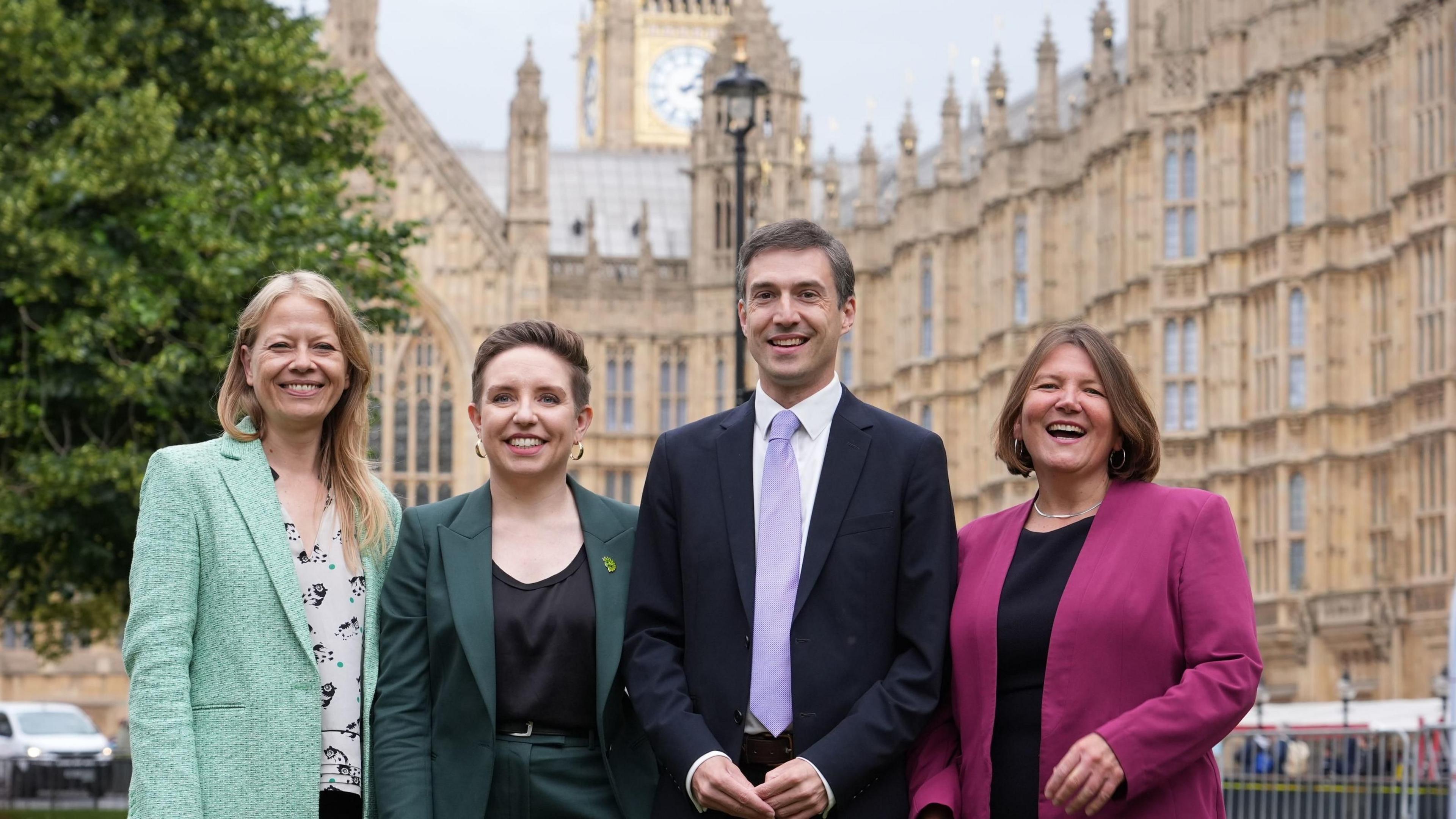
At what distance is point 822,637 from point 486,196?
155 feet

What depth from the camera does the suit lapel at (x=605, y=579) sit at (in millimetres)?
5676

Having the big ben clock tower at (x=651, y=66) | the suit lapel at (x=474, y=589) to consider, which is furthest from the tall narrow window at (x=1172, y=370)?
the big ben clock tower at (x=651, y=66)

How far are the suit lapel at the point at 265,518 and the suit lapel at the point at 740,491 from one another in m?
1.14

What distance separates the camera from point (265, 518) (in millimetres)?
5711

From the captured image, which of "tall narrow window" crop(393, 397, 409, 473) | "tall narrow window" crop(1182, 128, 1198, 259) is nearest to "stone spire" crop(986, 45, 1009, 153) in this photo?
"tall narrow window" crop(1182, 128, 1198, 259)

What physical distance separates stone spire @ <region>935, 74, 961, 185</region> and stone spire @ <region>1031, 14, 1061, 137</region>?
3.86m

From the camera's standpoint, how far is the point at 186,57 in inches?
808

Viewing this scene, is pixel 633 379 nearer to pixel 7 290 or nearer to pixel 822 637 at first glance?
pixel 7 290

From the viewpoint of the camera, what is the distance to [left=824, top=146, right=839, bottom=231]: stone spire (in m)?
48.1

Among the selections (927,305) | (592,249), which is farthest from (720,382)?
(927,305)

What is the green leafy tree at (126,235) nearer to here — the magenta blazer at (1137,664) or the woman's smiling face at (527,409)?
the woman's smiling face at (527,409)

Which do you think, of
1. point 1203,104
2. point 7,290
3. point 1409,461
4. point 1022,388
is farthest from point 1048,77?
point 1022,388

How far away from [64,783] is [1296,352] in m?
17.9

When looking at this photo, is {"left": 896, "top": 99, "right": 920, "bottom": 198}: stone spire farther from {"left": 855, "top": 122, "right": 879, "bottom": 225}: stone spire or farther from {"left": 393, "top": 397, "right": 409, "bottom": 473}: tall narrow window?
{"left": 393, "top": 397, "right": 409, "bottom": 473}: tall narrow window
